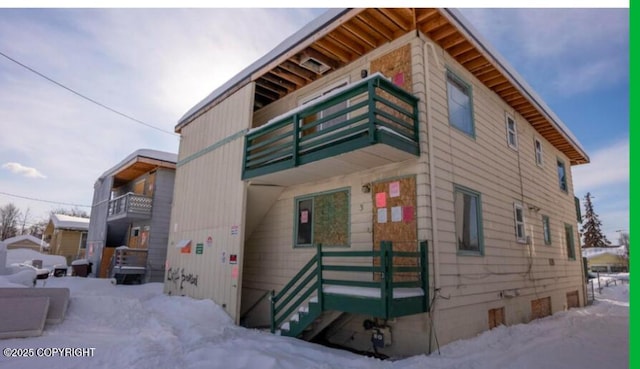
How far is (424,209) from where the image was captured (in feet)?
23.9

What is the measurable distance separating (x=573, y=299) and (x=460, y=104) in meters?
10.6

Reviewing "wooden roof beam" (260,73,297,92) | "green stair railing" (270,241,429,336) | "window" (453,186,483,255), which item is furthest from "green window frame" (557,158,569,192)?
"wooden roof beam" (260,73,297,92)

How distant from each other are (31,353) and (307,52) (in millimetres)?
8439

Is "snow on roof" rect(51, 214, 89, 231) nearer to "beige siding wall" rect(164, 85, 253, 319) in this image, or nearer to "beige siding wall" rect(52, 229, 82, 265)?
"beige siding wall" rect(52, 229, 82, 265)

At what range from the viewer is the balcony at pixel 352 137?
23.1 ft

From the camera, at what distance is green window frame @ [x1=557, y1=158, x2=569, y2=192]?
15.8 metres

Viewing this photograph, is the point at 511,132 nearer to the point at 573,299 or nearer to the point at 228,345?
the point at 573,299

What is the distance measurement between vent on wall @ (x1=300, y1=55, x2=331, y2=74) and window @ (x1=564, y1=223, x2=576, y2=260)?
12.3 m

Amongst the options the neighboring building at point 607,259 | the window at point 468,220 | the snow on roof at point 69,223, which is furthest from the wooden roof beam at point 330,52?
the neighboring building at point 607,259

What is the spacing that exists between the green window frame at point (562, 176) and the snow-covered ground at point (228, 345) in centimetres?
726

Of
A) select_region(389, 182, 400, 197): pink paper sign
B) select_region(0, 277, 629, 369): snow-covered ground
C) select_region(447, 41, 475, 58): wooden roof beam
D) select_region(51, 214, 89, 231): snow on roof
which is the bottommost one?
select_region(0, 277, 629, 369): snow-covered ground

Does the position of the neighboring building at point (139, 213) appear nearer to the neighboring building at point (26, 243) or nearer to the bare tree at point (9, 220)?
the neighboring building at point (26, 243)

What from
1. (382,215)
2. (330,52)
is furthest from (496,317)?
(330,52)
